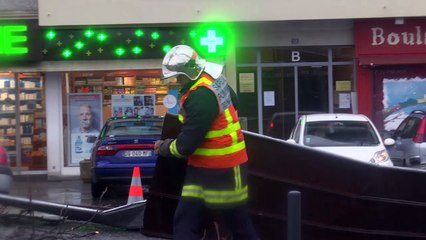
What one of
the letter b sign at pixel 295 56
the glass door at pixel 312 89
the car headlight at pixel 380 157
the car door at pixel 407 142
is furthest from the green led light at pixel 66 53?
the car headlight at pixel 380 157

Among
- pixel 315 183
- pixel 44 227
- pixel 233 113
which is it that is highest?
pixel 233 113

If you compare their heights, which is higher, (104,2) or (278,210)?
(104,2)

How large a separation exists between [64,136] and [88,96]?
42.6 inches

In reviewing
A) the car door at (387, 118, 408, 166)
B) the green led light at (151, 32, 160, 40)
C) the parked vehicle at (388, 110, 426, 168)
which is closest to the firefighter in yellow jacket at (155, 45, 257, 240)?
the parked vehicle at (388, 110, 426, 168)

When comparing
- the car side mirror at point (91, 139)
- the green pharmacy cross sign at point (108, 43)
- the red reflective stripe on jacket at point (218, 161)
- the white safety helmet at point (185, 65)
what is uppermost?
the green pharmacy cross sign at point (108, 43)

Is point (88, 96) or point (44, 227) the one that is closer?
point (44, 227)

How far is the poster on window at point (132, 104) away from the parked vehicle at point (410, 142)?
19.3 ft

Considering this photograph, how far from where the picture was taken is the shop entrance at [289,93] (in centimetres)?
1827

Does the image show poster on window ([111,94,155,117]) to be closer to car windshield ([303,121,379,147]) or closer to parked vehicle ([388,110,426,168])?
car windshield ([303,121,379,147])

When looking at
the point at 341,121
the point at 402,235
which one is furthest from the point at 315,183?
the point at 341,121

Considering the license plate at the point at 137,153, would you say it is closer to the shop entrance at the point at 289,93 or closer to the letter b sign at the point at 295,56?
the shop entrance at the point at 289,93

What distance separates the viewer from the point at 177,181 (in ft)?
20.1

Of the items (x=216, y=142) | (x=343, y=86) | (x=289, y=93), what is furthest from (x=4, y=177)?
(x=343, y=86)

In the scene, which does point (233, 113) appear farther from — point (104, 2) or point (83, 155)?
point (83, 155)
